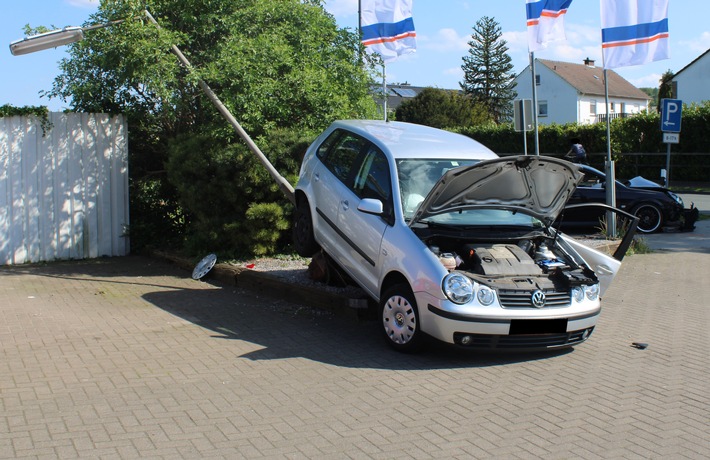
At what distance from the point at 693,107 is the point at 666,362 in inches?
1101

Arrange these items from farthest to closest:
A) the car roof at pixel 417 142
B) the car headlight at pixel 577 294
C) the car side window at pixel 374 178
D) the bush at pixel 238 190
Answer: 1. the bush at pixel 238 190
2. the car roof at pixel 417 142
3. the car side window at pixel 374 178
4. the car headlight at pixel 577 294

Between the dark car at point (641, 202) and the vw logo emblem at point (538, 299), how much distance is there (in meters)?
9.19

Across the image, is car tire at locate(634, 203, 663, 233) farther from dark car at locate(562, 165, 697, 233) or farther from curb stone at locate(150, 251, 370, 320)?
curb stone at locate(150, 251, 370, 320)

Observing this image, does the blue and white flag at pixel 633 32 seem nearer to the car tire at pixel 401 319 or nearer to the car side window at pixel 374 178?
the car side window at pixel 374 178

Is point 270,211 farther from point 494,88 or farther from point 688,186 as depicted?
point 494,88

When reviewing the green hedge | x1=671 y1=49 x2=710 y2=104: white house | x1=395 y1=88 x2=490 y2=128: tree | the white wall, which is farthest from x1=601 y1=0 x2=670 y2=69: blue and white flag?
the white wall

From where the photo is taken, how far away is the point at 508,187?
7.13 meters

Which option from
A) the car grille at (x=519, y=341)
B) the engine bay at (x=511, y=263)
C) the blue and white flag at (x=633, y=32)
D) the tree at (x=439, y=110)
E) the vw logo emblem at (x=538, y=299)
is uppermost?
the tree at (x=439, y=110)

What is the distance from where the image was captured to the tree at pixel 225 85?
437 inches

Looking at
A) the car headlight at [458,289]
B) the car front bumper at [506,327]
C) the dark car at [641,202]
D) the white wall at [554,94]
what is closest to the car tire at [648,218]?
the dark car at [641,202]

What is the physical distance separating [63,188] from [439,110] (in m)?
42.0

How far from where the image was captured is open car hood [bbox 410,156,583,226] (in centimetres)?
682

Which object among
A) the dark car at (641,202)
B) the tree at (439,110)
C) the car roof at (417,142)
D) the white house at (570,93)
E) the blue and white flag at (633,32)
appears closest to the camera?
the car roof at (417,142)

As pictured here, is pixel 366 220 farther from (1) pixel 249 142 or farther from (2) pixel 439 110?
(2) pixel 439 110
